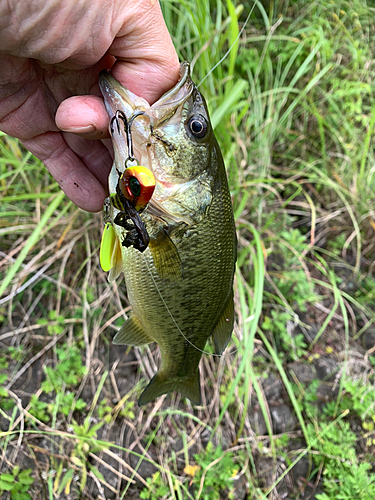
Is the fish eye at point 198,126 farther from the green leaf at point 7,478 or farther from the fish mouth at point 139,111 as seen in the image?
the green leaf at point 7,478

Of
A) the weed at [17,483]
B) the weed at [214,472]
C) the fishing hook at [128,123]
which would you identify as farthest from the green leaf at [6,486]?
the fishing hook at [128,123]

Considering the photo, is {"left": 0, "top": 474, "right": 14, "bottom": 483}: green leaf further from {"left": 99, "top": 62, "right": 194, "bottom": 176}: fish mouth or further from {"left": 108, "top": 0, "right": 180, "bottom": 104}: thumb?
{"left": 108, "top": 0, "right": 180, "bottom": 104}: thumb

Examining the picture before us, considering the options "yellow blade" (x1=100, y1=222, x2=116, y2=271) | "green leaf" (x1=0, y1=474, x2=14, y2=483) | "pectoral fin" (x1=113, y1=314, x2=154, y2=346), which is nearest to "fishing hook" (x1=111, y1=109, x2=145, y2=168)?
"yellow blade" (x1=100, y1=222, x2=116, y2=271)

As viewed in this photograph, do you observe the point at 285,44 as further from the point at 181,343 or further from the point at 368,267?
the point at 181,343

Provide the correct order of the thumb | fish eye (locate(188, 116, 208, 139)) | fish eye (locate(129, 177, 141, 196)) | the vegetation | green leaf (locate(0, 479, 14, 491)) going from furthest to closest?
the vegetation < green leaf (locate(0, 479, 14, 491)) < fish eye (locate(188, 116, 208, 139)) < the thumb < fish eye (locate(129, 177, 141, 196))

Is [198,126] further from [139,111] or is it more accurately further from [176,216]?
[176,216]

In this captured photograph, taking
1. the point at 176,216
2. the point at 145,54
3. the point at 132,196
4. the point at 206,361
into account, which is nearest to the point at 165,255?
the point at 176,216
